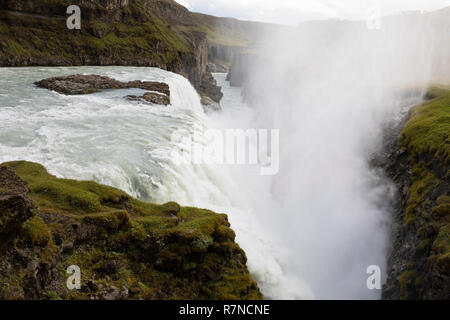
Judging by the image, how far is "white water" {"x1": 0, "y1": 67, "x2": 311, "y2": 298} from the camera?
16562 mm

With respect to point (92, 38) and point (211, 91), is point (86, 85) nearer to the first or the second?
point (92, 38)

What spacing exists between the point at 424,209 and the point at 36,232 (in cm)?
1670

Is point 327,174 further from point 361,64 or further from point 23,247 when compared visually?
point 361,64

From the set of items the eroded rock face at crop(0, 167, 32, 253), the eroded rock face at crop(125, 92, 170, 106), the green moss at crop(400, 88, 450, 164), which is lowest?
the eroded rock face at crop(0, 167, 32, 253)

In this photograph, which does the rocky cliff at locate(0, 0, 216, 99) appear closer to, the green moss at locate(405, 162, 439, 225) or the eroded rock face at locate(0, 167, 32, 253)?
the eroded rock face at locate(0, 167, 32, 253)

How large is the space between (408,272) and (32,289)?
14.4 m

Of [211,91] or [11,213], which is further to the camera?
[211,91]

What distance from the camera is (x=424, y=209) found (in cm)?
1580

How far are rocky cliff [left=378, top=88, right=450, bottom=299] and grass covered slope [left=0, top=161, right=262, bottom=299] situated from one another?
291 inches

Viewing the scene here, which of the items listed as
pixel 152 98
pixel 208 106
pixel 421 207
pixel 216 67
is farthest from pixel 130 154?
pixel 216 67

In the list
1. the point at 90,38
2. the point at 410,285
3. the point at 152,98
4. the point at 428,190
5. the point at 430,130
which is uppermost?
the point at 90,38

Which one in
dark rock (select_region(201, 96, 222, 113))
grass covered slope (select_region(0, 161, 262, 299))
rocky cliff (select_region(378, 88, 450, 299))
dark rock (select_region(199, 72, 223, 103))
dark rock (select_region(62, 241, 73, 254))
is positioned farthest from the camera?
dark rock (select_region(199, 72, 223, 103))

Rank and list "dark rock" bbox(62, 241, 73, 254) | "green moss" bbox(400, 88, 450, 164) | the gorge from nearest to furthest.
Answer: "dark rock" bbox(62, 241, 73, 254), the gorge, "green moss" bbox(400, 88, 450, 164)

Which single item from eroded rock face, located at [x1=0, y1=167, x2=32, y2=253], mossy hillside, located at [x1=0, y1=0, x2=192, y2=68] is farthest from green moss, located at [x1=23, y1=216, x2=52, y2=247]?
mossy hillside, located at [x1=0, y1=0, x2=192, y2=68]
